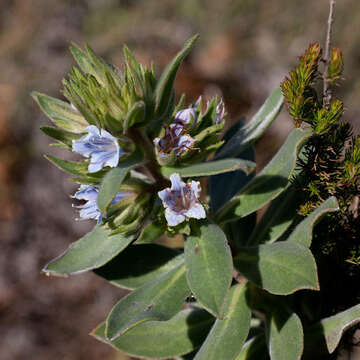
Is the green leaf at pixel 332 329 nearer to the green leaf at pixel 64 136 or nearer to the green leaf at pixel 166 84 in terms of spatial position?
the green leaf at pixel 166 84

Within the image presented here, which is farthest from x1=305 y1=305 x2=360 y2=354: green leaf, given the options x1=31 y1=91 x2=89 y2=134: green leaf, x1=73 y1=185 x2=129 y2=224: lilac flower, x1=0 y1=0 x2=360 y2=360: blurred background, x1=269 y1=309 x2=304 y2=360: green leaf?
x1=0 y1=0 x2=360 y2=360: blurred background

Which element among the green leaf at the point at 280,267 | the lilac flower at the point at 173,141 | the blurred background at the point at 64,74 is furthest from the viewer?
the blurred background at the point at 64,74

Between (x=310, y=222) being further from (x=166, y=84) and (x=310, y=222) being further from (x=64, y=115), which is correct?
(x=64, y=115)

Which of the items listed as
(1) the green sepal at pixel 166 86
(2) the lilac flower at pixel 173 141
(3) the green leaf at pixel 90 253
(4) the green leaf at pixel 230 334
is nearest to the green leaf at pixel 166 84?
(1) the green sepal at pixel 166 86

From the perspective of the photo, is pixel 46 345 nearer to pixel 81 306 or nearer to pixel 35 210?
pixel 81 306

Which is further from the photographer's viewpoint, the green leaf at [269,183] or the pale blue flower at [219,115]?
the pale blue flower at [219,115]

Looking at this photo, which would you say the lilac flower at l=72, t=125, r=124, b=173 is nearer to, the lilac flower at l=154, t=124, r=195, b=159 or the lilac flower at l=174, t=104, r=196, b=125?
the lilac flower at l=154, t=124, r=195, b=159
